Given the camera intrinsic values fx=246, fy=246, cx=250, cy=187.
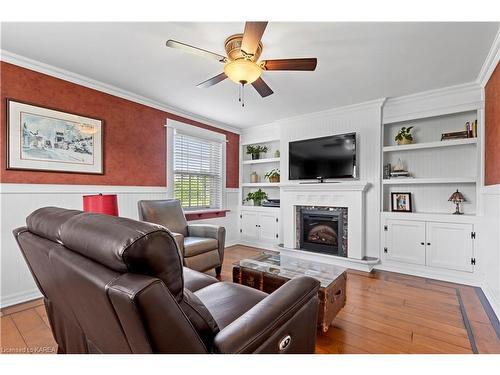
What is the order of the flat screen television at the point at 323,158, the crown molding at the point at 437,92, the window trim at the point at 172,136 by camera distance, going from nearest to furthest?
the crown molding at the point at 437,92, the flat screen television at the point at 323,158, the window trim at the point at 172,136

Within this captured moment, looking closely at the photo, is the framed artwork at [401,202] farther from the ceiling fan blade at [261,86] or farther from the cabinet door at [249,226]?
the ceiling fan blade at [261,86]

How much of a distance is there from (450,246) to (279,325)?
2939 mm

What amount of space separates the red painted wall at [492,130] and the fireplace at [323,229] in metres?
1.58

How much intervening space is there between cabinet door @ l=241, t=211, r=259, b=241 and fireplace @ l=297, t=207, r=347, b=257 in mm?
931

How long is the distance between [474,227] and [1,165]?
15.8 feet

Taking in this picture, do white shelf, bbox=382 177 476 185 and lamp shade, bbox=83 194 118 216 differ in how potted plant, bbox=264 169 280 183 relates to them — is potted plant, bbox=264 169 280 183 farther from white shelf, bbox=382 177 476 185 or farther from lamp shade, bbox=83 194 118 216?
lamp shade, bbox=83 194 118 216

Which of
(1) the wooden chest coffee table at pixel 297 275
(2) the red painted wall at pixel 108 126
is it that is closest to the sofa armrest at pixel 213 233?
(1) the wooden chest coffee table at pixel 297 275

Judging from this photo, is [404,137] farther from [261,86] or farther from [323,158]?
[261,86]

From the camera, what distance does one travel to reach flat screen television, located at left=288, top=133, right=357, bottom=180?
138 inches

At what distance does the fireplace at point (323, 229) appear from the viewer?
355 centimetres

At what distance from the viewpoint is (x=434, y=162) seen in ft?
10.6

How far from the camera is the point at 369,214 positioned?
3.43 m
